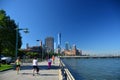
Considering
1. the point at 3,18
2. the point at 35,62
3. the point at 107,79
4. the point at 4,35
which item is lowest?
the point at 107,79

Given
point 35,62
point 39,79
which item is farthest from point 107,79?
point 39,79

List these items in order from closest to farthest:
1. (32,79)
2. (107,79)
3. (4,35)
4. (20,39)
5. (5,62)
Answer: (32,79)
(4,35)
(107,79)
(20,39)
(5,62)

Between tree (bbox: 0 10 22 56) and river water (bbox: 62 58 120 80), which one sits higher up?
tree (bbox: 0 10 22 56)

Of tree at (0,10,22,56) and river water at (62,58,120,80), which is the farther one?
river water at (62,58,120,80)

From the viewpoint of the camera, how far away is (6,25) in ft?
122

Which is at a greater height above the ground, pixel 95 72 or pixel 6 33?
pixel 6 33

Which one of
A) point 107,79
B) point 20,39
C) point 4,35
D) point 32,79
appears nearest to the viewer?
point 32,79

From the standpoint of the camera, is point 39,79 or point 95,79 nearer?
point 39,79

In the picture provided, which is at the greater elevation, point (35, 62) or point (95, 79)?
point (35, 62)

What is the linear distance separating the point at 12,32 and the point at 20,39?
6907 millimetres

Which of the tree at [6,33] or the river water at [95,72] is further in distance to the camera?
the river water at [95,72]

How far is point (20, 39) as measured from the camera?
44500mm

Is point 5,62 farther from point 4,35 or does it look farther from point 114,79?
point 114,79

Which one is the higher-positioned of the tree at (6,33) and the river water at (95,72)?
the tree at (6,33)
